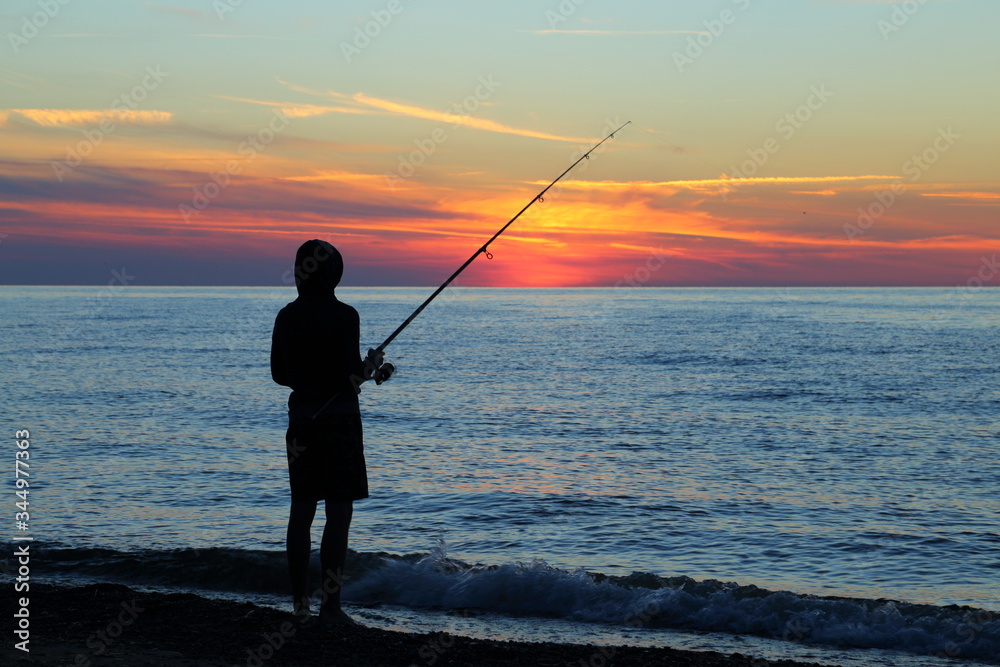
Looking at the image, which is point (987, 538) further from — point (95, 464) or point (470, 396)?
point (470, 396)

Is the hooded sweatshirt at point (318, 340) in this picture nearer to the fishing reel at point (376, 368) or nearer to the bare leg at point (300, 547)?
the fishing reel at point (376, 368)

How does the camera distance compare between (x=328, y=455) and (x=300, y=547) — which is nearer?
(x=328, y=455)

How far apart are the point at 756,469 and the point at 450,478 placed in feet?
13.4

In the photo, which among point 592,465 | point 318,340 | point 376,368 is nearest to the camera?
point 318,340

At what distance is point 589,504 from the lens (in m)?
9.47

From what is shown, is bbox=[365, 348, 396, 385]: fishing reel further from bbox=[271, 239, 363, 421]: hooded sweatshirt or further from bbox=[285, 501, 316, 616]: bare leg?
bbox=[285, 501, 316, 616]: bare leg

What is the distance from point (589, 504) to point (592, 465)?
2.48 meters

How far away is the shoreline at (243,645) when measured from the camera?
427 centimetres

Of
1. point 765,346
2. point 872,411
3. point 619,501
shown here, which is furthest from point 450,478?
point 765,346

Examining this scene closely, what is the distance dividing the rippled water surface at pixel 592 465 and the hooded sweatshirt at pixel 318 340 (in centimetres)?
358

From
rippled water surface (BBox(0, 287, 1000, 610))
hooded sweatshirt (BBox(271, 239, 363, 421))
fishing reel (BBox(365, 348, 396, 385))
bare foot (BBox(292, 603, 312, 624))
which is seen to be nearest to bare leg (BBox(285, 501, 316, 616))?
bare foot (BBox(292, 603, 312, 624))

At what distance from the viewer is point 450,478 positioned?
10.8 meters

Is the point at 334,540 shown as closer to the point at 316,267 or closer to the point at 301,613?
the point at 301,613

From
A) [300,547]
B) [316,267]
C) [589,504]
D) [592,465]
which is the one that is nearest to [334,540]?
[300,547]
